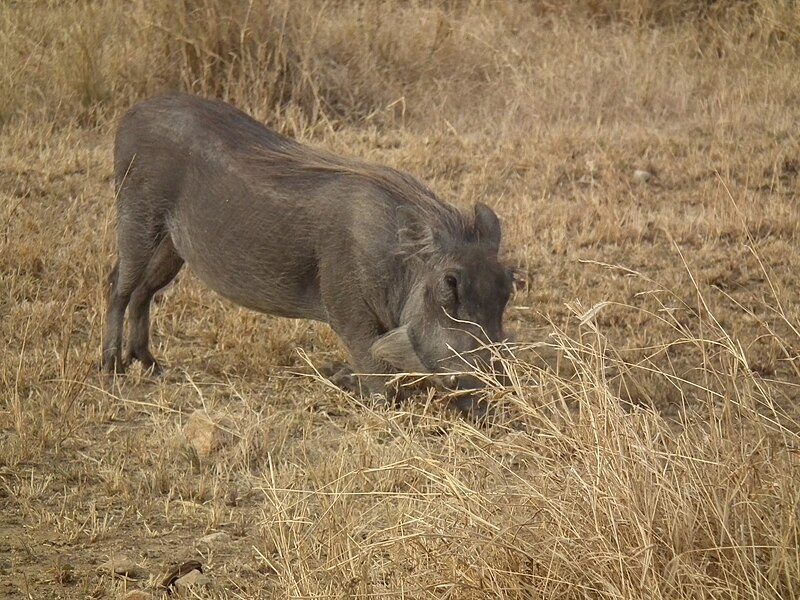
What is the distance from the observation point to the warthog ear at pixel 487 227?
4.63 metres

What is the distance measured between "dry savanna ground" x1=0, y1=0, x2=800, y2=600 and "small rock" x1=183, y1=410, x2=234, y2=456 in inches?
0.9

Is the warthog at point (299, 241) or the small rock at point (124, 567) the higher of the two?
the warthog at point (299, 241)

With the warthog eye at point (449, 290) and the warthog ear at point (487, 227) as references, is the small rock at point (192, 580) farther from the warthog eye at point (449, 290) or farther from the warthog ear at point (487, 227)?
the warthog ear at point (487, 227)

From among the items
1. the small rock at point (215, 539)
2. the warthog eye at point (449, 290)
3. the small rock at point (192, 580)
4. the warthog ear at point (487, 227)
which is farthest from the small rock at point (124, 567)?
the warthog ear at point (487, 227)

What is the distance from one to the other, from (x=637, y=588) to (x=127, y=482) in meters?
2.01

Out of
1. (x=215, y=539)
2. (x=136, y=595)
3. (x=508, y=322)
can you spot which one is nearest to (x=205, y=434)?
(x=215, y=539)

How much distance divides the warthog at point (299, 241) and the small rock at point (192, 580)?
4.17 feet

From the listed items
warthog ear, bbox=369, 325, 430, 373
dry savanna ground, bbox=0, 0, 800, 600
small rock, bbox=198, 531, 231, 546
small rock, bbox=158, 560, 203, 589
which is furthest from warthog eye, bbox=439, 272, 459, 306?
small rock, bbox=158, 560, 203, 589

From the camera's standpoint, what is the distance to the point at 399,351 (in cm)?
457

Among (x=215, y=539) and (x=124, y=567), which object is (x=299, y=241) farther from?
(x=124, y=567)

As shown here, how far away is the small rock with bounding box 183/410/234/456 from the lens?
14.5 feet

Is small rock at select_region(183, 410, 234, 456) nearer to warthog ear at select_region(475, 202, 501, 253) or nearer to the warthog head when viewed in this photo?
the warthog head

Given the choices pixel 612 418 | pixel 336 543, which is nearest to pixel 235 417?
pixel 336 543

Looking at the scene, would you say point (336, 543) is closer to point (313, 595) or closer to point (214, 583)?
point (313, 595)
